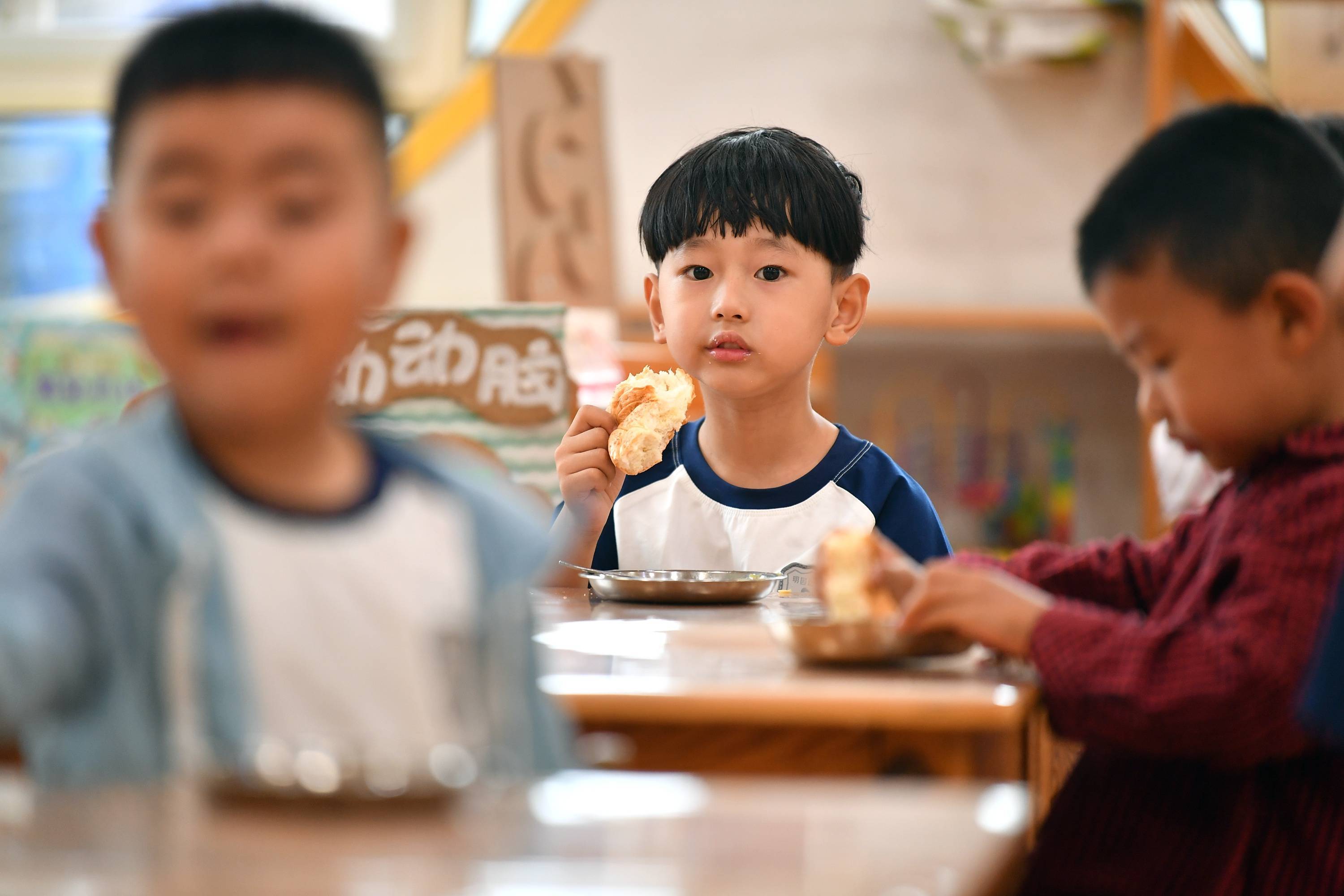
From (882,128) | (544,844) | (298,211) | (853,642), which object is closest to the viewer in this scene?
(544,844)

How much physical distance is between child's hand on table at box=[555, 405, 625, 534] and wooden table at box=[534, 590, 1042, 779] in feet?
1.84

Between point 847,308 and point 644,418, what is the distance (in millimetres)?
330

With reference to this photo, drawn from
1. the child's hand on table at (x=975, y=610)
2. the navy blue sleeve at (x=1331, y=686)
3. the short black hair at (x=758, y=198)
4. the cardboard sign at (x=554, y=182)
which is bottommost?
the navy blue sleeve at (x=1331, y=686)

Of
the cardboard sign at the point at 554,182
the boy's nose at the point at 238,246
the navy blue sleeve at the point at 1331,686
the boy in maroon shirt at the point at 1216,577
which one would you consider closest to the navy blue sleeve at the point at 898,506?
the boy in maroon shirt at the point at 1216,577

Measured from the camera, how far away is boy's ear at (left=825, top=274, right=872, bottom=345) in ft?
5.35

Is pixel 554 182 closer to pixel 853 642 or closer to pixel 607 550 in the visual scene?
pixel 607 550

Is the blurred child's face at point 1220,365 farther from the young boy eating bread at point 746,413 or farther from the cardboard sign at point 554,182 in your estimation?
the cardboard sign at point 554,182

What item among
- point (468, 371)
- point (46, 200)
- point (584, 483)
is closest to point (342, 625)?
point (584, 483)

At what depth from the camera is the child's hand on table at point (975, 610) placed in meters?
0.88

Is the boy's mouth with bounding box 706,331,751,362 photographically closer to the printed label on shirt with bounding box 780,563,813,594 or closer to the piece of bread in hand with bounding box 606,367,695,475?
the piece of bread in hand with bounding box 606,367,695,475

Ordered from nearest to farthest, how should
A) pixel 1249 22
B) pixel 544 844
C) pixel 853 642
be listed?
1. pixel 544 844
2. pixel 853 642
3. pixel 1249 22

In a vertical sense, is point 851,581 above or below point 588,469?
below

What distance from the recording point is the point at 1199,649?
32.1 inches

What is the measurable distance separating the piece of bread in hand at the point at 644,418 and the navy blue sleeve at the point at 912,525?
26 cm
